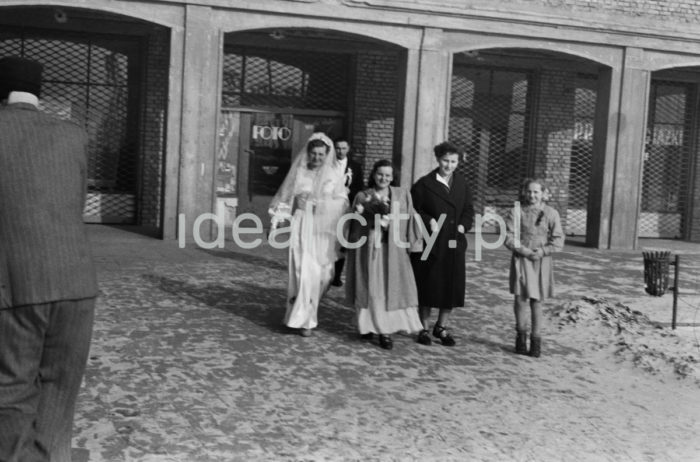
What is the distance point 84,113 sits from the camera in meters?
14.3

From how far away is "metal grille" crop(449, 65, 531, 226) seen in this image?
15938 mm

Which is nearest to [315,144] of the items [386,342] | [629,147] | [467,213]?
[467,213]

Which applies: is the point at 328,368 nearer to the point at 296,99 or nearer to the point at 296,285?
the point at 296,285

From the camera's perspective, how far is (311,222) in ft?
24.0

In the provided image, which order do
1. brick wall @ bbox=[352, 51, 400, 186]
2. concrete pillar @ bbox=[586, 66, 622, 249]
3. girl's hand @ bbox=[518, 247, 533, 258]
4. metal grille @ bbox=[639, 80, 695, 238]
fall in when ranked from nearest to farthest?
1. girl's hand @ bbox=[518, 247, 533, 258]
2. concrete pillar @ bbox=[586, 66, 622, 249]
3. brick wall @ bbox=[352, 51, 400, 186]
4. metal grille @ bbox=[639, 80, 695, 238]

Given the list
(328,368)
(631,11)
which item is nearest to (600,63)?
(631,11)

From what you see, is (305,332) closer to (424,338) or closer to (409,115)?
(424,338)

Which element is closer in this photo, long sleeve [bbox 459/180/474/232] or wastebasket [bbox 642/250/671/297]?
long sleeve [bbox 459/180/474/232]

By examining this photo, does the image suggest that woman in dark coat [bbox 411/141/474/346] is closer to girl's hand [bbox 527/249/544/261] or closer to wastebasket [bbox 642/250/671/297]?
girl's hand [bbox 527/249/544/261]

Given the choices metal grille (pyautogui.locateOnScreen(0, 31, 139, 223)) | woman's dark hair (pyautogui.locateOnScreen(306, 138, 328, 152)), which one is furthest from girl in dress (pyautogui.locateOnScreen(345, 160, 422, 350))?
metal grille (pyautogui.locateOnScreen(0, 31, 139, 223))

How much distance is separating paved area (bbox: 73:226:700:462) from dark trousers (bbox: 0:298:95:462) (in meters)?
0.87

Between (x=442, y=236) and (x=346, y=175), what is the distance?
2.39 m

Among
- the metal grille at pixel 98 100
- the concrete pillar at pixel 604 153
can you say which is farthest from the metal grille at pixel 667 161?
the metal grille at pixel 98 100

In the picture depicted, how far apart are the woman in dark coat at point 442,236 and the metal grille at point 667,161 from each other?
11.0m
